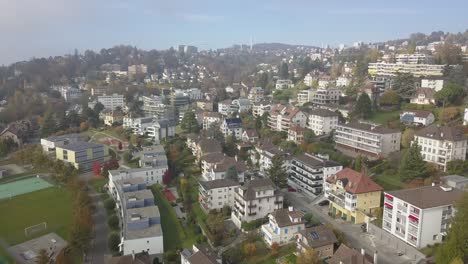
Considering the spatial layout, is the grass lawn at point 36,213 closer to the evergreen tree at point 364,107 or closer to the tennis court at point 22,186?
the tennis court at point 22,186

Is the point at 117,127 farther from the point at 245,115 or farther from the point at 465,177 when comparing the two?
the point at 465,177

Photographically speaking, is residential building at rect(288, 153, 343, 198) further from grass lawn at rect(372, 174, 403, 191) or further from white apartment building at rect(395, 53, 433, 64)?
white apartment building at rect(395, 53, 433, 64)

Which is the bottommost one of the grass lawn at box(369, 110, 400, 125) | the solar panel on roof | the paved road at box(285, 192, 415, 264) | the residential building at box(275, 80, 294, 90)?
the paved road at box(285, 192, 415, 264)

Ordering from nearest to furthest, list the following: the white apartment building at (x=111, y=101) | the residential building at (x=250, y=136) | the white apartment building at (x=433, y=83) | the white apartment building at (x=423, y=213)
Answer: the white apartment building at (x=423, y=213) → the residential building at (x=250, y=136) → the white apartment building at (x=433, y=83) → the white apartment building at (x=111, y=101)

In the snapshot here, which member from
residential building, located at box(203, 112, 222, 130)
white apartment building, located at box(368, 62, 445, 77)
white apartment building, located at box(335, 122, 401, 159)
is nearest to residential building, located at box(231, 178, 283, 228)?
white apartment building, located at box(335, 122, 401, 159)

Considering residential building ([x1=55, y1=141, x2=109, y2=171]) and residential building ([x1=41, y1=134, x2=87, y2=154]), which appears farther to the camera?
residential building ([x1=41, y1=134, x2=87, y2=154])

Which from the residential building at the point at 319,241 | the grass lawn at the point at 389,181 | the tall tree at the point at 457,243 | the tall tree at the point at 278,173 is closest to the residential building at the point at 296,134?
the tall tree at the point at 278,173
